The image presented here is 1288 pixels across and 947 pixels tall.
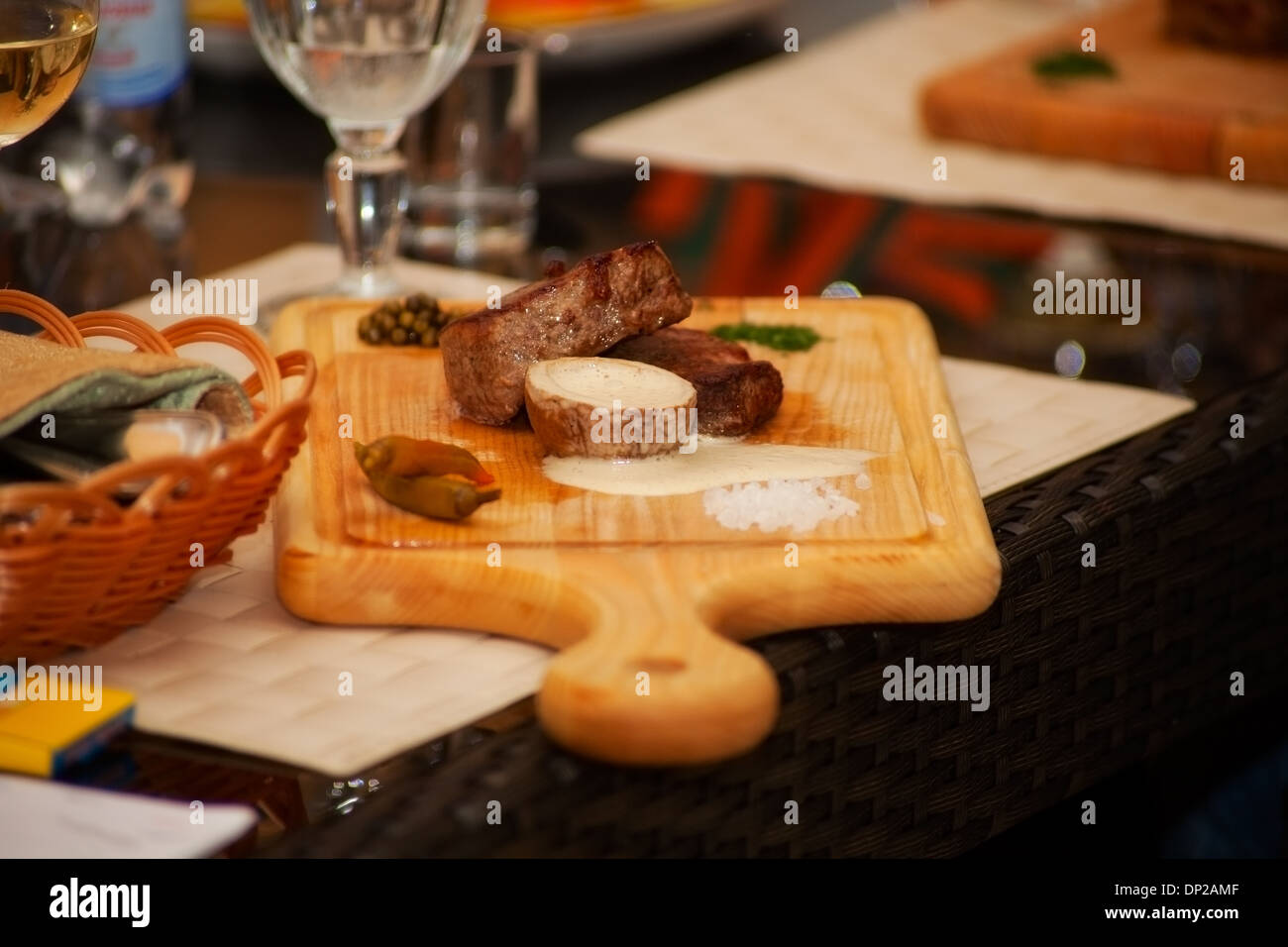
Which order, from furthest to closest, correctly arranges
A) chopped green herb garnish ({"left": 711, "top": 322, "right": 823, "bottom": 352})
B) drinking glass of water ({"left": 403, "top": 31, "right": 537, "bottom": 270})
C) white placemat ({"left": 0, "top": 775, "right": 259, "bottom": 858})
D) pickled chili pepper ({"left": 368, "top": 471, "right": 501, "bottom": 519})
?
drinking glass of water ({"left": 403, "top": 31, "right": 537, "bottom": 270}) < chopped green herb garnish ({"left": 711, "top": 322, "right": 823, "bottom": 352}) < pickled chili pepper ({"left": 368, "top": 471, "right": 501, "bottom": 519}) < white placemat ({"left": 0, "top": 775, "right": 259, "bottom": 858})

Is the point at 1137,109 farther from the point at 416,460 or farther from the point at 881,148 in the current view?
the point at 416,460

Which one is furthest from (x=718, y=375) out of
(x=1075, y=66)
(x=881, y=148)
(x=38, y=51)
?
(x=1075, y=66)

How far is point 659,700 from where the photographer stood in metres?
0.95

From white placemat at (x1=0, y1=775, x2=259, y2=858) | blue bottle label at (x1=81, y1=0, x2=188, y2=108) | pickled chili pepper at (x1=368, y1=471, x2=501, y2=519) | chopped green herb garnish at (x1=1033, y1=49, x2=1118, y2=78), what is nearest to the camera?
white placemat at (x1=0, y1=775, x2=259, y2=858)

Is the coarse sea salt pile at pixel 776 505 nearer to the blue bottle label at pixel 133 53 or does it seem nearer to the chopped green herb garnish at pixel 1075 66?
the blue bottle label at pixel 133 53

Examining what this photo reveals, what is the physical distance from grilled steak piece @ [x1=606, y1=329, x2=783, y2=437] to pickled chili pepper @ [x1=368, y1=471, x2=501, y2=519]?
0.58ft

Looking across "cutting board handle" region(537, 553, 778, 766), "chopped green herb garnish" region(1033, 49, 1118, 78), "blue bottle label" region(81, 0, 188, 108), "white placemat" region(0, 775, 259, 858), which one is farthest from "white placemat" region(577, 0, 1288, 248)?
"white placemat" region(0, 775, 259, 858)

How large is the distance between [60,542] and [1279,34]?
2.08 metres

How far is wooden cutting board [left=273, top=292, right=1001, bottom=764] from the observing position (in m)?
0.96

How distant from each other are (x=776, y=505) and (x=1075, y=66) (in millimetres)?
1515

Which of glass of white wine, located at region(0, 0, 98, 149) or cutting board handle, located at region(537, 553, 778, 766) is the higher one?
glass of white wine, located at region(0, 0, 98, 149)

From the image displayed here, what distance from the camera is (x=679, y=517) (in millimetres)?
1162

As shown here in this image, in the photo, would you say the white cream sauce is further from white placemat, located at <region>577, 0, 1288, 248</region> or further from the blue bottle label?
white placemat, located at <region>577, 0, 1288, 248</region>
